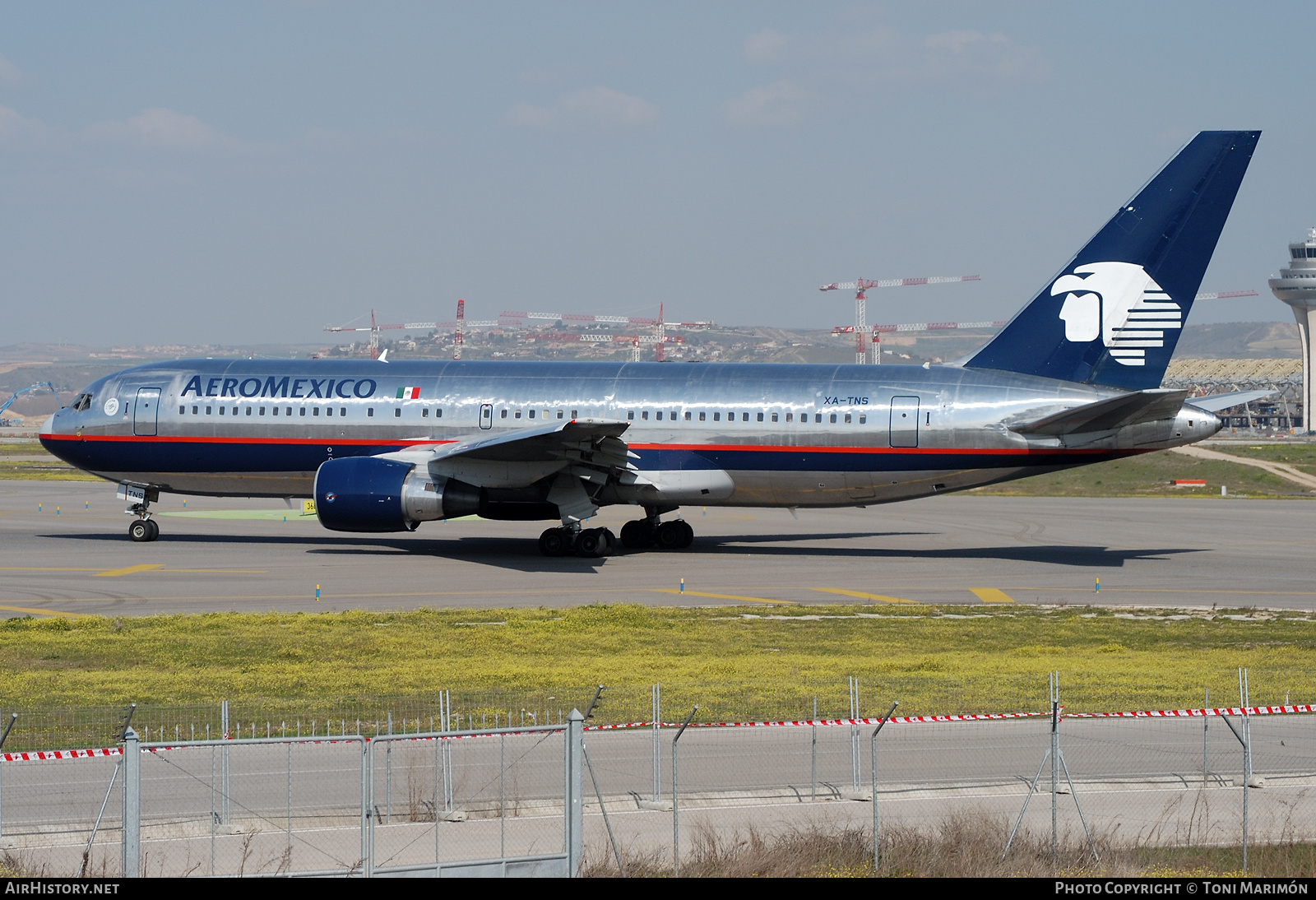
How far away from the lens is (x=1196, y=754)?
15695 millimetres

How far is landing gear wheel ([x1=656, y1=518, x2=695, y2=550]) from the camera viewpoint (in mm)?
40000

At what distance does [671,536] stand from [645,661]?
17.8 m

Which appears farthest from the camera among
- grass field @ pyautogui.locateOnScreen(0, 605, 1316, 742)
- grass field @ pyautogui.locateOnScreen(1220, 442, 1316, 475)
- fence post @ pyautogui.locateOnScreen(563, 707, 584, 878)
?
grass field @ pyautogui.locateOnScreen(1220, 442, 1316, 475)

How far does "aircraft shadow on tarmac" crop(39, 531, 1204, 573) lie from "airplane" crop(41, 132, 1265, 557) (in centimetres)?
131

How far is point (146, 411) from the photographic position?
3981 centimetres

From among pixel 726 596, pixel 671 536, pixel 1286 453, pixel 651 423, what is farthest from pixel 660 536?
pixel 1286 453

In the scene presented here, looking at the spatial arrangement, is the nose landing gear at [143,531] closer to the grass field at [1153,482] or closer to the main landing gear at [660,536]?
the main landing gear at [660,536]

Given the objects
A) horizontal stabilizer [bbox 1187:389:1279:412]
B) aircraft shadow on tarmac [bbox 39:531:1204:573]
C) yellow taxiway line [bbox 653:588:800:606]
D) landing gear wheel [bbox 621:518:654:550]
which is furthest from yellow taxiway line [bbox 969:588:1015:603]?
landing gear wheel [bbox 621:518:654:550]

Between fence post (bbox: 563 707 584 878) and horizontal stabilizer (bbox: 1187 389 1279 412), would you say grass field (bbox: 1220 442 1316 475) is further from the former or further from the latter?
fence post (bbox: 563 707 584 878)

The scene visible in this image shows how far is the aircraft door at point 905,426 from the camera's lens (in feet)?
119

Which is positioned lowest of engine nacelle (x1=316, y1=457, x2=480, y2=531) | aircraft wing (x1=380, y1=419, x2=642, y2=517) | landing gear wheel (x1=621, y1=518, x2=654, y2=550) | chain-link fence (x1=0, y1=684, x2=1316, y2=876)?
chain-link fence (x1=0, y1=684, x2=1316, y2=876)

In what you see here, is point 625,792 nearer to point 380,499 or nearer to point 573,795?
point 573,795

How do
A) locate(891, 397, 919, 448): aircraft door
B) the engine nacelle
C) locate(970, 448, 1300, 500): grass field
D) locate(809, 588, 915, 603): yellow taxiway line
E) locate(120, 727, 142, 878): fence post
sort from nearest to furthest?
locate(120, 727, 142, 878): fence post < locate(809, 588, 915, 603): yellow taxiway line < the engine nacelle < locate(891, 397, 919, 448): aircraft door < locate(970, 448, 1300, 500): grass field

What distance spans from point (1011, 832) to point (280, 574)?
25.1 m
